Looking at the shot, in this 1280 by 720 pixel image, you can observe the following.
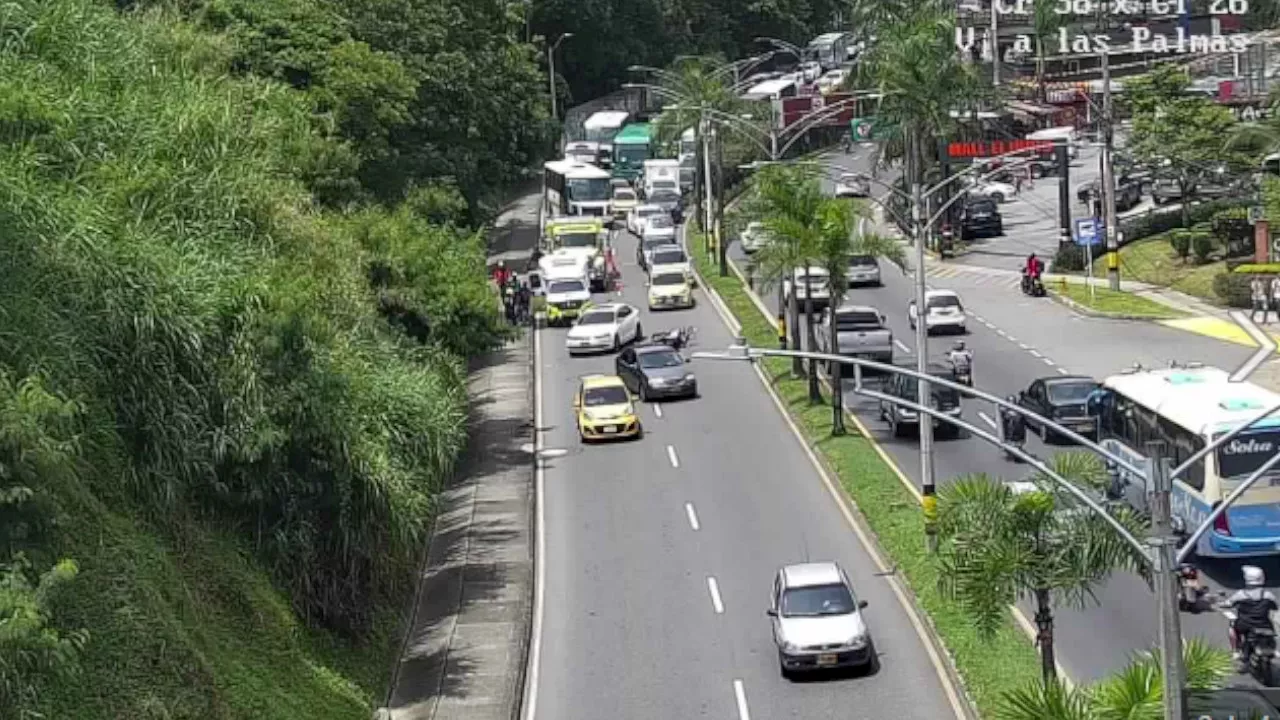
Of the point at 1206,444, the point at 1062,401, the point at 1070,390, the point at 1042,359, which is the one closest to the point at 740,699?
the point at 1206,444

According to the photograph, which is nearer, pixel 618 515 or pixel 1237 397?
pixel 1237 397

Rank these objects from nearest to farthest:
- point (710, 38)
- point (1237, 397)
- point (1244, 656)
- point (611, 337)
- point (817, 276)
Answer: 1. point (1244, 656)
2. point (1237, 397)
3. point (817, 276)
4. point (611, 337)
5. point (710, 38)

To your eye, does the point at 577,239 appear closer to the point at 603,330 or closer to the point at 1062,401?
the point at 603,330

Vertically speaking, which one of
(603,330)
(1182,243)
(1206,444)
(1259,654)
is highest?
(1182,243)

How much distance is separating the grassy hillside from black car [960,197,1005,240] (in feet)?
146

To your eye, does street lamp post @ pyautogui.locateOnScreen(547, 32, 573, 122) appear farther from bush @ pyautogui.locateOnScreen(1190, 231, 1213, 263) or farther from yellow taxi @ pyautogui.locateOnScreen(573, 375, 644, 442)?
yellow taxi @ pyautogui.locateOnScreen(573, 375, 644, 442)

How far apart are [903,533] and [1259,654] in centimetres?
1012

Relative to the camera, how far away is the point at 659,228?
78.6 meters

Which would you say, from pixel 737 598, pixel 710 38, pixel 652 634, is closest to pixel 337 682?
pixel 652 634

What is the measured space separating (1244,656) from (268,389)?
14366mm

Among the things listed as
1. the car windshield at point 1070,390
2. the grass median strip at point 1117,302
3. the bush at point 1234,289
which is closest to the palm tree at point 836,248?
the car windshield at point 1070,390

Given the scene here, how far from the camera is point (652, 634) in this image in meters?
31.6

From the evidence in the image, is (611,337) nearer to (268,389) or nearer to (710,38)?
(268,389)

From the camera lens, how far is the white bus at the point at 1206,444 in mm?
31438
